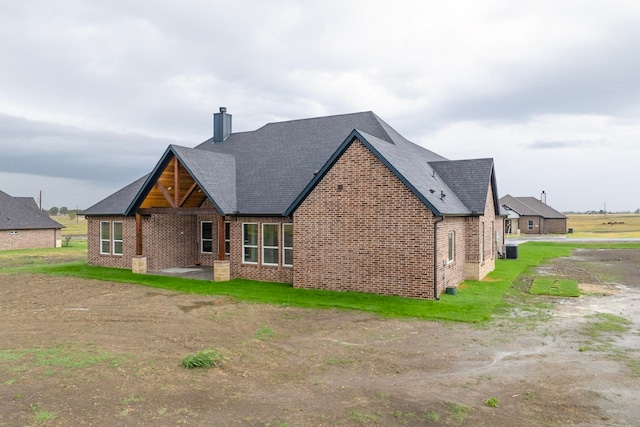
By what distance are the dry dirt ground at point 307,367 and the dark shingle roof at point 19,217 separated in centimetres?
3375

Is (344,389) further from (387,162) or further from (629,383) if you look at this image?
(387,162)

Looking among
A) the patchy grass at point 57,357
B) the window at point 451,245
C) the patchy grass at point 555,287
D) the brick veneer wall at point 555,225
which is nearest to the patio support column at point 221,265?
the patchy grass at point 57,357

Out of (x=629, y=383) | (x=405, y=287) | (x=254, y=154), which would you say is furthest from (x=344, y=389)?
(x=254, y=154)

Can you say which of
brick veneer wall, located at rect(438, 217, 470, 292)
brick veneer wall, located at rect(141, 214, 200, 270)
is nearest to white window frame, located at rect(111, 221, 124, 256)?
brick veneer wall, located at rect(141, 214, 200, 270)

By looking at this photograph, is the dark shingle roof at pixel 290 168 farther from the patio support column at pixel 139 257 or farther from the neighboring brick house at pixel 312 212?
the patio support column at pixel 139 257

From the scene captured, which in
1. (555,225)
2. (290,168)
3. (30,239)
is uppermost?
(290,168)

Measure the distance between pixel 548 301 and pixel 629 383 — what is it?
8255 millimetres

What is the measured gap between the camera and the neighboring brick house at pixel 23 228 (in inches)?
1690

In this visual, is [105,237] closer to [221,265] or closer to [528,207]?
[221,265]

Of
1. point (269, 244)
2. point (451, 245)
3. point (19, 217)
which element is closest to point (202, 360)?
point (269, 244)

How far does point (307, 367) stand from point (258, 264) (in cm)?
1145

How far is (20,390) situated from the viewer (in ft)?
25.3

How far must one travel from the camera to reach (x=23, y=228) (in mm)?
43906

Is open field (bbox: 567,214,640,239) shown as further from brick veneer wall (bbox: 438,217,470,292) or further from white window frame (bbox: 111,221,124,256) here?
white window frame (bbox: 111,221,124,256)
